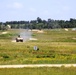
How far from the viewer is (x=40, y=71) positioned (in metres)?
26.5

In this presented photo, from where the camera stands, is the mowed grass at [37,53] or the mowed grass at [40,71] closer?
the mowed grass at [40,71]

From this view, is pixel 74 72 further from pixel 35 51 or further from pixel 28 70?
pixel 35 51

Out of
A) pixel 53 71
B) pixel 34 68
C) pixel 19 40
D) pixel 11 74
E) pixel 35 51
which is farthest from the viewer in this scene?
pixel 19 40

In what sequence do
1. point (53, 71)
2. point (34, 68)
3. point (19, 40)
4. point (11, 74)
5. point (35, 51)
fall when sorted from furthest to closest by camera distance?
point (19, 40) → point (35, 51) → point (34, 68) → point (53, 71) → point (11, 74)

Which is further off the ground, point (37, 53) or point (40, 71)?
point (40, 71)

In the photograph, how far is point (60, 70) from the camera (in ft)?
89.0

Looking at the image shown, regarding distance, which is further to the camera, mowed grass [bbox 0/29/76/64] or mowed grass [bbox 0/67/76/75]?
mowed grass [bbox 0/29/76/64]

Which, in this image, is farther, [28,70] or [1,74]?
[28,70]

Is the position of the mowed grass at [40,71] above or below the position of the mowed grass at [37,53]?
above

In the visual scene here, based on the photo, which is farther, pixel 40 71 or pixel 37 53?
pixel 37 53

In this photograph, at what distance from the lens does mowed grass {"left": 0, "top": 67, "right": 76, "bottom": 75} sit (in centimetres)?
2561

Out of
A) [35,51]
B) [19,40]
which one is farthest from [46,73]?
[19,40]

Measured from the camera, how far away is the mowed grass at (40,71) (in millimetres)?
25609

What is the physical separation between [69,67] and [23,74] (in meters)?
5.88
